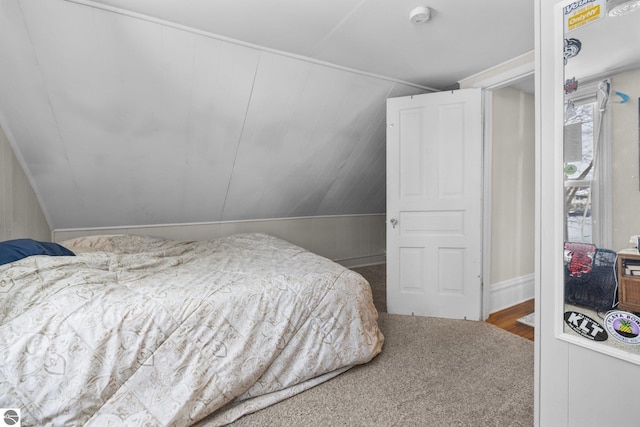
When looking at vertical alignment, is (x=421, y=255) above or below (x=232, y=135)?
below

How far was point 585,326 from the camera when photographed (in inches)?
41.1

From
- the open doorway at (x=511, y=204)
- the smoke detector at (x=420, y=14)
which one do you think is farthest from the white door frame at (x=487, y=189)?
A: the smoke detector at (x=420, y=14)

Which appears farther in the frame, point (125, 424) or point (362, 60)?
point (362, 60)

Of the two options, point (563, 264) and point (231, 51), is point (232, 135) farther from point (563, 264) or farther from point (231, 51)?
point (563, 264)

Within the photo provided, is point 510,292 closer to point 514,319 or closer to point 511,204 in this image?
point 514,319

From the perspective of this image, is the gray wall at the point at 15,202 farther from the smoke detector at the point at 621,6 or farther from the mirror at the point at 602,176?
the smoke detector at the point at 621,6

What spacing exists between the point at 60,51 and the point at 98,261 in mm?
1307

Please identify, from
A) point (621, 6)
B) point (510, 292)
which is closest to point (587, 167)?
point (621, 6)

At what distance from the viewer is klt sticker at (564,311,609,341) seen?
3.32ft

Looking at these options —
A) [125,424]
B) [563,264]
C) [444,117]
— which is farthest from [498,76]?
[125,424]

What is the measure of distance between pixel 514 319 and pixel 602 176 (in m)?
2.13

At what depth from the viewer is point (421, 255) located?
2.79 m

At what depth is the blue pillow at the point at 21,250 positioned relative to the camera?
1562 millimetres

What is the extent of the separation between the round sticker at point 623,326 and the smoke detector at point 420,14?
66.3 inches
